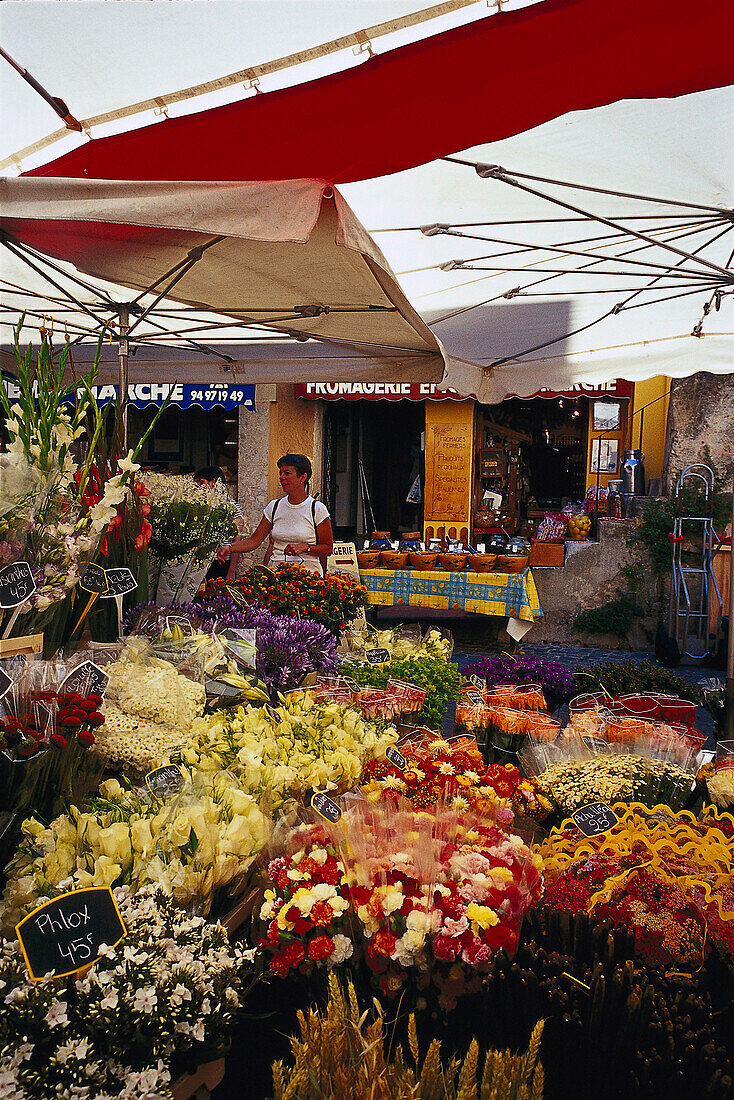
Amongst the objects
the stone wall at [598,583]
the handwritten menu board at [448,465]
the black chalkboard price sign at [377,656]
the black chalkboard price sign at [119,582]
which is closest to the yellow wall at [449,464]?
the handwritten menu board at [448,465]

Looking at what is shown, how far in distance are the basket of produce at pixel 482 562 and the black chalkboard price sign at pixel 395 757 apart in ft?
19.4

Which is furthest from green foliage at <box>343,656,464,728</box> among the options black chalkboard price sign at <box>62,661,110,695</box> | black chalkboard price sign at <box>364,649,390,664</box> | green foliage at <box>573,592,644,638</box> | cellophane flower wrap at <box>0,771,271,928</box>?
green foliage at <box>573,592,644,638</box>

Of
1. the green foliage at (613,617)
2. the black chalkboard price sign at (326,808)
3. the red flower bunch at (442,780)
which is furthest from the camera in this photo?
the green foliage at (613,617)

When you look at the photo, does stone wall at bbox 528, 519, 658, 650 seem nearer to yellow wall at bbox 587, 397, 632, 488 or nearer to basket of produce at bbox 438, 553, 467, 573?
basket of produce at bbox 438, 553, 467, 573

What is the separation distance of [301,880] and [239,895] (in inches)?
7.3

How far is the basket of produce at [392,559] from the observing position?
847 cm

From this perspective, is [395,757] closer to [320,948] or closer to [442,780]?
[442,780]

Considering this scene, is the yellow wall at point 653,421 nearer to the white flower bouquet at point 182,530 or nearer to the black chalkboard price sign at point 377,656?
the black chalkboard price sign at point 377,656

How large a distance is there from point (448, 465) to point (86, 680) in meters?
10.1

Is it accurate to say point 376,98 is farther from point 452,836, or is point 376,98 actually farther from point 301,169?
point 452,836

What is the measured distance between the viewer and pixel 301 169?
10.7ft

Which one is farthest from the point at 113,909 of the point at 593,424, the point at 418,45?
the point at 593,424

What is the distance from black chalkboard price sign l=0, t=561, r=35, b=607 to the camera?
→ 1.78 meters

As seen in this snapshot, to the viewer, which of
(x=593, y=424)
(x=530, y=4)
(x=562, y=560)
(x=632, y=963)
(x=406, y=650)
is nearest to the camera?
(x=632, y=963)
